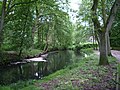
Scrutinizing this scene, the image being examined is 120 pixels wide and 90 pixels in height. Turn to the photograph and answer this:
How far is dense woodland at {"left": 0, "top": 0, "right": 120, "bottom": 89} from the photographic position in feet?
50.1

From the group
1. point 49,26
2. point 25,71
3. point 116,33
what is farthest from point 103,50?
point 116,33

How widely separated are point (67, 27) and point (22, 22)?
1783cm

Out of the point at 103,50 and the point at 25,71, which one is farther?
the point at 25,71

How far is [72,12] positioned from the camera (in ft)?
45.9

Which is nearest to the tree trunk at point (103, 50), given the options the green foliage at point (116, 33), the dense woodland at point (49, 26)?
the dense woodland at point (49, 26)

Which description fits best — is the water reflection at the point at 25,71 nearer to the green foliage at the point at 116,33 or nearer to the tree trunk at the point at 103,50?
the tree trunk at the point at 103,50

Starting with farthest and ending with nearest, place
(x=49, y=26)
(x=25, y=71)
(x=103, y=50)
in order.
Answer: (x=49, y=26), (x=25, y=71), (x=103, y=50)

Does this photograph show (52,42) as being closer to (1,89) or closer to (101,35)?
(101,35)

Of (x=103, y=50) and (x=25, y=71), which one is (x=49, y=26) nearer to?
(x=25, y=71)

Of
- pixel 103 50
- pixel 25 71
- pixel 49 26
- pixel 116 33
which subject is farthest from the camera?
pixel 116 33

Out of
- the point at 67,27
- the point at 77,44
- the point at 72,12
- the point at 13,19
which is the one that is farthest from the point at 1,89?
the point at 77,44

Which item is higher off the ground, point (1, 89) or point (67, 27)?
point (67, 27)

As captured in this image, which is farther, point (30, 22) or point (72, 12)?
point (30, 22)

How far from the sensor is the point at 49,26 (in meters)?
37.1
